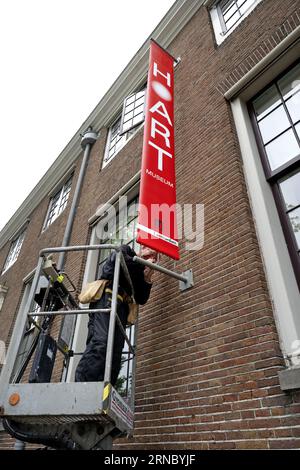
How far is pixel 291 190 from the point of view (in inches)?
156

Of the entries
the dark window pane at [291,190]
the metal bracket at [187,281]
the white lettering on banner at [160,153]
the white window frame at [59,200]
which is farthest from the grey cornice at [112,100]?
the metal bracket at [187,281]

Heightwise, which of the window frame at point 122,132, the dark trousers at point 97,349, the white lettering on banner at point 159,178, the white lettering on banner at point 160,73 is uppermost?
the window frame at point 122,132

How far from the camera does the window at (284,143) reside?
383 cm

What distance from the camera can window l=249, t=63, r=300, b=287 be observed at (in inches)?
151

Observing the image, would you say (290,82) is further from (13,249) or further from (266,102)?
(13,249)

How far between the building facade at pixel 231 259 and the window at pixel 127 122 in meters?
1.00

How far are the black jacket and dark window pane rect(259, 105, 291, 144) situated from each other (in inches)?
95.2

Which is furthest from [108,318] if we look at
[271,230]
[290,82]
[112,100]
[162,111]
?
[112,100]

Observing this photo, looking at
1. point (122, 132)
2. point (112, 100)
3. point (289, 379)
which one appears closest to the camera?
point (289, 379)

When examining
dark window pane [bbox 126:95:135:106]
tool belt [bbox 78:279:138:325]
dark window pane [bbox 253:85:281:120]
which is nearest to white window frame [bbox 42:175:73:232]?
dark window pane [bbox 126:95:135:106]

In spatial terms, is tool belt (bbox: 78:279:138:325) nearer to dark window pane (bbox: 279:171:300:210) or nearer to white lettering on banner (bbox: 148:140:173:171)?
white lettering on banner (bbox: 148:140:173:171)

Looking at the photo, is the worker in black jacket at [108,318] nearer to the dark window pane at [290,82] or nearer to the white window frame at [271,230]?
the white window frame at [271,230]

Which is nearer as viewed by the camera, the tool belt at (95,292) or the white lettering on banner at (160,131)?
the tool belt at (95,292)
